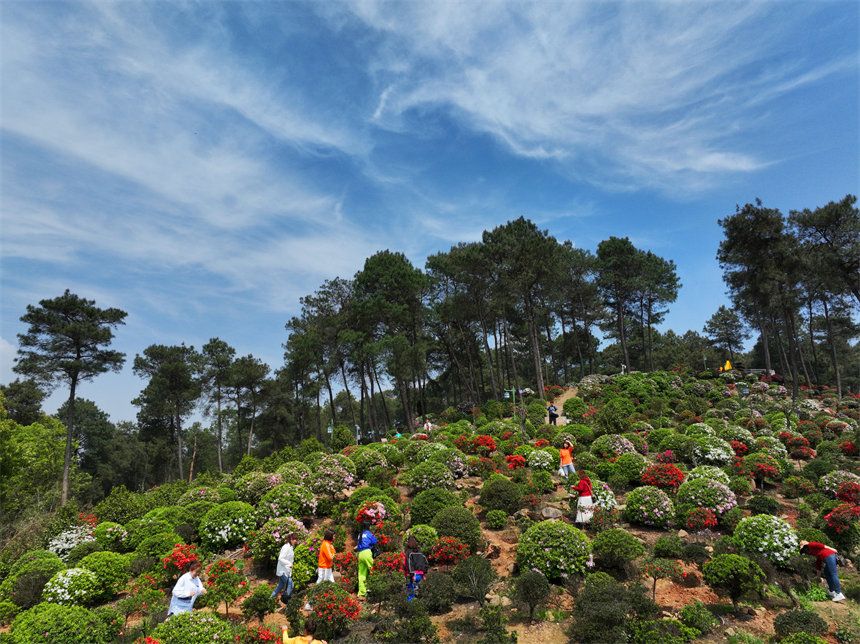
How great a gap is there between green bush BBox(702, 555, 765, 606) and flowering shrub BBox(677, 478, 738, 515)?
2.92 metres

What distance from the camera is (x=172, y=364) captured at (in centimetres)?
3869

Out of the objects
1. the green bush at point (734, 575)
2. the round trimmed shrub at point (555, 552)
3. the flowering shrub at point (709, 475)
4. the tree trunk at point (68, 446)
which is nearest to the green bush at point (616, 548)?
the round trimmed shrub at point (555, 552)

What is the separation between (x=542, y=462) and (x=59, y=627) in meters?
13.2

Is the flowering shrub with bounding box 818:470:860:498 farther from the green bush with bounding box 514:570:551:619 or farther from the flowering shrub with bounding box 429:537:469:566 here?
the flowering shrub with bounding box 429:537:469:566

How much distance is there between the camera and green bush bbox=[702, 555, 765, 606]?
8.26 m

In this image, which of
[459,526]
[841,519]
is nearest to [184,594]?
[459,526]

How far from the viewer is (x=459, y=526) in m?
10.6

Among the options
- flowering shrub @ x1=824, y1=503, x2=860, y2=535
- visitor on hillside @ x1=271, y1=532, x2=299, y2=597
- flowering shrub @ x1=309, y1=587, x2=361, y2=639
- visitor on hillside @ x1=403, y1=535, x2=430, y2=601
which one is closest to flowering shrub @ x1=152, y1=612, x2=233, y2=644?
flowering shrub @ x1=309, y1=587, x2=361, y2=639

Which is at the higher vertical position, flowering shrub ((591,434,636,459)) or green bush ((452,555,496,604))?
flowering shrub ((591,434,636,459))

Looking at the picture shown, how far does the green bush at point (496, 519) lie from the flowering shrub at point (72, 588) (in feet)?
31.1

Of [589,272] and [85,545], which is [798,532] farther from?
[589,272]

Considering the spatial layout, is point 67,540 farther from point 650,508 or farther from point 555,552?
point 650,508

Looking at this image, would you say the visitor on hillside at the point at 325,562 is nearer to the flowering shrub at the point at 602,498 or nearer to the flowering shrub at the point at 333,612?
the flowering shrub at the point at 333,612

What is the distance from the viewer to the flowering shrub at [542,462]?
1555 cm
